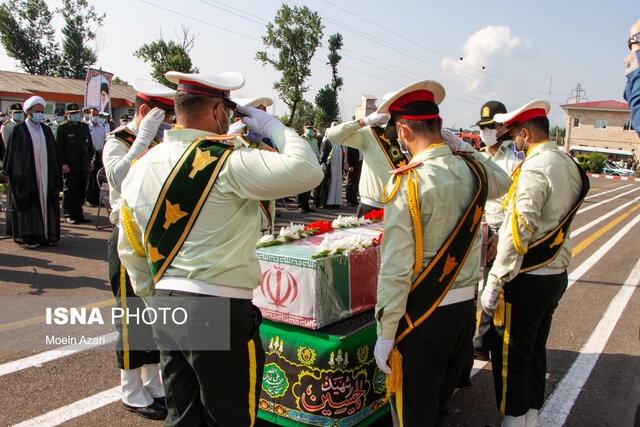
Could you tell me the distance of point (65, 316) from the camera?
17.1 feet

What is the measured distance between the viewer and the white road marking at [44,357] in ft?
13.0

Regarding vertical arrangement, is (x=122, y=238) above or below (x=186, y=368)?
above

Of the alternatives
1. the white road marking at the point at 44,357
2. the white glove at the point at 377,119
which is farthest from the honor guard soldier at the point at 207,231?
the white road marking at the point at 44,357

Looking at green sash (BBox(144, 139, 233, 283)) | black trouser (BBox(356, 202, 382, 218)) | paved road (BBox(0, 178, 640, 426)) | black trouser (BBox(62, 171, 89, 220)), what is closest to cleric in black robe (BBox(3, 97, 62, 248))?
paved road (BBox(0, 178, 640, 426))

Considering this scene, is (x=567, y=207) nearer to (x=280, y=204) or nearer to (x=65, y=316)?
(x=65, y=316)

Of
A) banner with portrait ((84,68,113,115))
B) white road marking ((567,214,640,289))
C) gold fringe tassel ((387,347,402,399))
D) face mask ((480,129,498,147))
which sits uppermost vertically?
banner with portrait ((84,68,113,115))

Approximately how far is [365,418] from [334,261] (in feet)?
3.37

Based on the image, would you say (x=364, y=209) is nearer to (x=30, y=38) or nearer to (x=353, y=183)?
(x=353, y=183)

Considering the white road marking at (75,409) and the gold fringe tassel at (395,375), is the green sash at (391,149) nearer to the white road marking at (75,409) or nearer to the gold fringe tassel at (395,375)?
the gold fringe tassel at (395,375)

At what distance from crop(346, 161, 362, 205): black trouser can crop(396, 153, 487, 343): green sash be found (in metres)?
12.4

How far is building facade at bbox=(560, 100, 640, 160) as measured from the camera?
180 feet

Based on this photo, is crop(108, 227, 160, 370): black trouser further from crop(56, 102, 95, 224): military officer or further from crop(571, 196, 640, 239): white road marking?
crop(571, 196, 640, 239): white road marking

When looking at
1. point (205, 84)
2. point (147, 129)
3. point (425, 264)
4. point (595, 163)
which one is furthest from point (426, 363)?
point (595, 163)

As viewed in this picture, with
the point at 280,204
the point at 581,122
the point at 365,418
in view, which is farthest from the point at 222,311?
the point at 581,122
